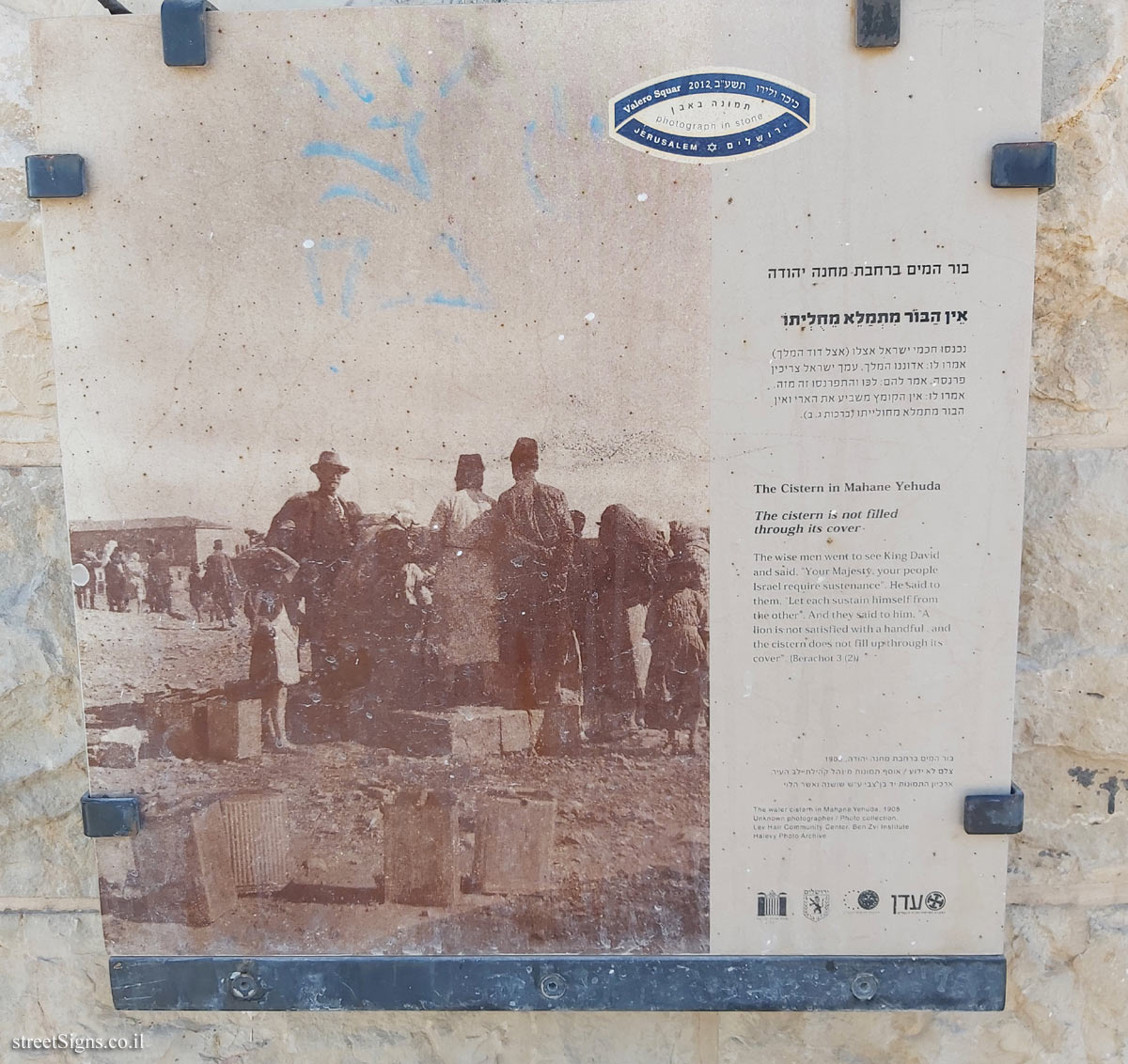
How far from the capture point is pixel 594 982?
1.45 m

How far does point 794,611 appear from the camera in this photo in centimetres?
140

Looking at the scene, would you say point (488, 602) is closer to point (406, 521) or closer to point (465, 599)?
point (465, 599)

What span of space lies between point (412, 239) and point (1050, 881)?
1.58 meters

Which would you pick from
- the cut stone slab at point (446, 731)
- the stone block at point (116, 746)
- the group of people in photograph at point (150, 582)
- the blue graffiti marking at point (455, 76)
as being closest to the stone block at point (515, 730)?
the cut stone slab at point (446, 731)

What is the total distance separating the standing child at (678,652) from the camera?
1.40 meters

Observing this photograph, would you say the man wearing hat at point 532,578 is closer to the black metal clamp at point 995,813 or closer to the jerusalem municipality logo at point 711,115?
the jerusalem municipality logo at point 711,115

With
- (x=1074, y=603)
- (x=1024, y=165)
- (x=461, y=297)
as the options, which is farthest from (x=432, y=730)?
(x=1024, y=165)

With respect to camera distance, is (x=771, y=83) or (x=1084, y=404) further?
(x=1084, y=404)

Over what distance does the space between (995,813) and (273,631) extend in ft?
4.06

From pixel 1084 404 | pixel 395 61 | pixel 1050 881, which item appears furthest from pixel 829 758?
pixel 395 61

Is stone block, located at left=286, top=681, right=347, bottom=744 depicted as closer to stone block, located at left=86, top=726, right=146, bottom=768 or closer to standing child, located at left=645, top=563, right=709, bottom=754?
stone block, located at left=86, top=726, right=146, bottom=768

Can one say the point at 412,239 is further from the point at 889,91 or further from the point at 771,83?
the point at 889,91

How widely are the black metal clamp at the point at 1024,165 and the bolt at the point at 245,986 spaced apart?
5.81 ft

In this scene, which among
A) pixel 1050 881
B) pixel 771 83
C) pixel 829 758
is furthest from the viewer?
pixel 1050 881
